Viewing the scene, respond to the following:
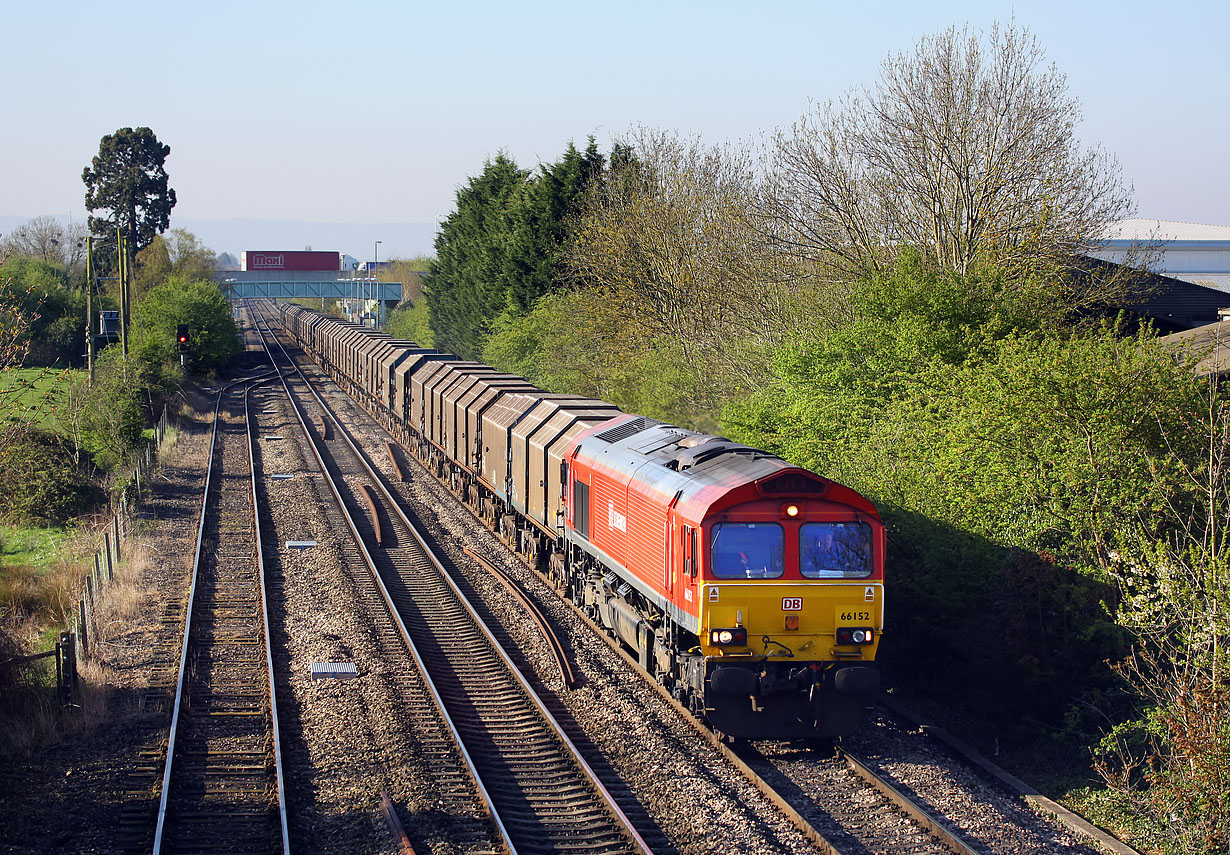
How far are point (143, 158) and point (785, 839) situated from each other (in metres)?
88.7

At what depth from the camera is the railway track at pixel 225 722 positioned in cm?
999

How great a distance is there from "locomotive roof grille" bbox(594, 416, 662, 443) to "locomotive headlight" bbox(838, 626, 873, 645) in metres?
5.79

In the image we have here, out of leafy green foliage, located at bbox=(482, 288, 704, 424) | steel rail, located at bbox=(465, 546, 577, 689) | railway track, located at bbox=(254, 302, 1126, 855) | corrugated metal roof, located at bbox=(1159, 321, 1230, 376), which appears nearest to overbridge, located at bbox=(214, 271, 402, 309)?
leafy green foliage, located at bbox=(482, 288, 704, 424)

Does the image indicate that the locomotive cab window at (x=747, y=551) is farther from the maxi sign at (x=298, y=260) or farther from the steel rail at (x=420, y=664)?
the maxi sign at (x=298, y=260)

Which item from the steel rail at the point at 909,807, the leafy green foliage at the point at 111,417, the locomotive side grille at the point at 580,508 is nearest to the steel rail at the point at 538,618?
the locomotive side grille at the point at 580,508

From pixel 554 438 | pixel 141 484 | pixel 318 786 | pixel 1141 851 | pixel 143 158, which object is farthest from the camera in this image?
pixel 143 158

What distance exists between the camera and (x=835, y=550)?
38.8 feet

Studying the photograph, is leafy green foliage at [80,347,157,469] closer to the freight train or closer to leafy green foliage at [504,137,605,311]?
leafy green foliage at [504,137,605,311]

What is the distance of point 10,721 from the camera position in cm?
1244

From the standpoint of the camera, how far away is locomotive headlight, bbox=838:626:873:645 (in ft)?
38.7

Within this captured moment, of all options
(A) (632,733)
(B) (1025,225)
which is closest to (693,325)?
(B) (1025,225)

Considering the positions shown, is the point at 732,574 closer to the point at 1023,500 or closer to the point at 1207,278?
the point at 1023,500

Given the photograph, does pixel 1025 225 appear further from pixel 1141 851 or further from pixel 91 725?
pixel 91 725

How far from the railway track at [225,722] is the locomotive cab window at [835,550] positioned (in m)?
5.87
